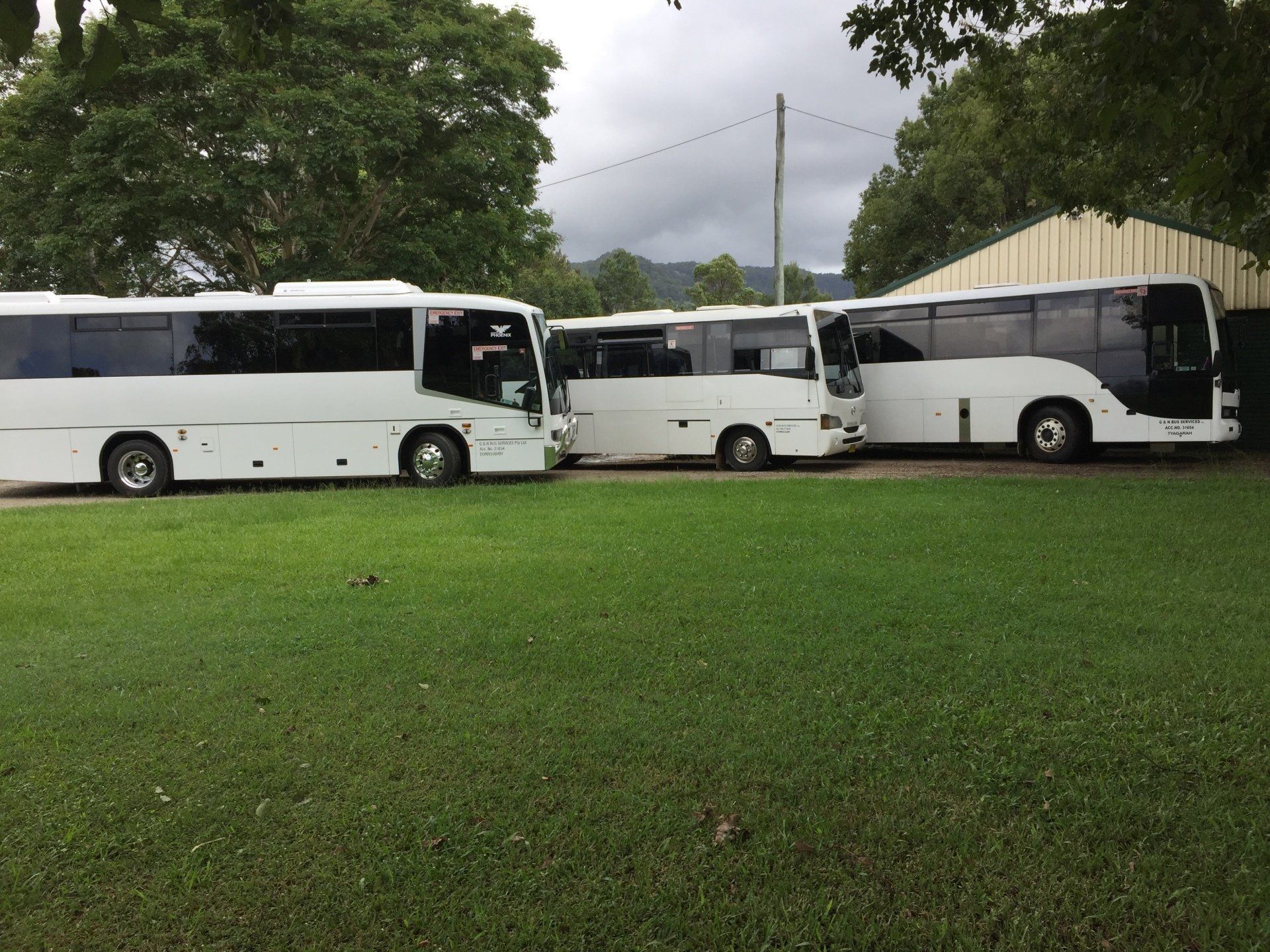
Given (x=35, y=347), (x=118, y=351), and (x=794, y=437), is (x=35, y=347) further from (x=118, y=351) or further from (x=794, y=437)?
(x=794, y=437)

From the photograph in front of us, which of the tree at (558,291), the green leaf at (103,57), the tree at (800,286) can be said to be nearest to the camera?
the green leaf at (103,57)

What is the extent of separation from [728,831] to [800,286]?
109474 millimetres

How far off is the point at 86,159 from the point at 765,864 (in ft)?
69.6

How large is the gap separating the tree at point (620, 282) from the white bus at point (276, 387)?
298 feet

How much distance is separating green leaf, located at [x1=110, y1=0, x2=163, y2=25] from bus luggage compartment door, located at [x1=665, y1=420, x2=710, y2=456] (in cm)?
1542

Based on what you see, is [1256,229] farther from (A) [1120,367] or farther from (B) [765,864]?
(A) [1120,367]

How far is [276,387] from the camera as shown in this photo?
1502 centimetres

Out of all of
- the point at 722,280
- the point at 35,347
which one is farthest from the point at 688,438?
the point at 722,280

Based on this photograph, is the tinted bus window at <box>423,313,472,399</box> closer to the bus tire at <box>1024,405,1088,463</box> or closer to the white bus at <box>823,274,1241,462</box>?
the white bus at <box>823,274,1241,462</box>

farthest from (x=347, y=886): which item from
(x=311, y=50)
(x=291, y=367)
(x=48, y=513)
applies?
(x=311, y=50)

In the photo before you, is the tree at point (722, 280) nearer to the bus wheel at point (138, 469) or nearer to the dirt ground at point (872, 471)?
the dirt ground at point (872, 471)

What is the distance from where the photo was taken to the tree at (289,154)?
19.1m

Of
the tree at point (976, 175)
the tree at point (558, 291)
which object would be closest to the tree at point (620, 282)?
the tree at point (558, 291)

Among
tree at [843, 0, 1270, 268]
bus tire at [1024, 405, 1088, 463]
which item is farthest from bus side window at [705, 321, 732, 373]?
tree at [843, 0, 1270, 268]
